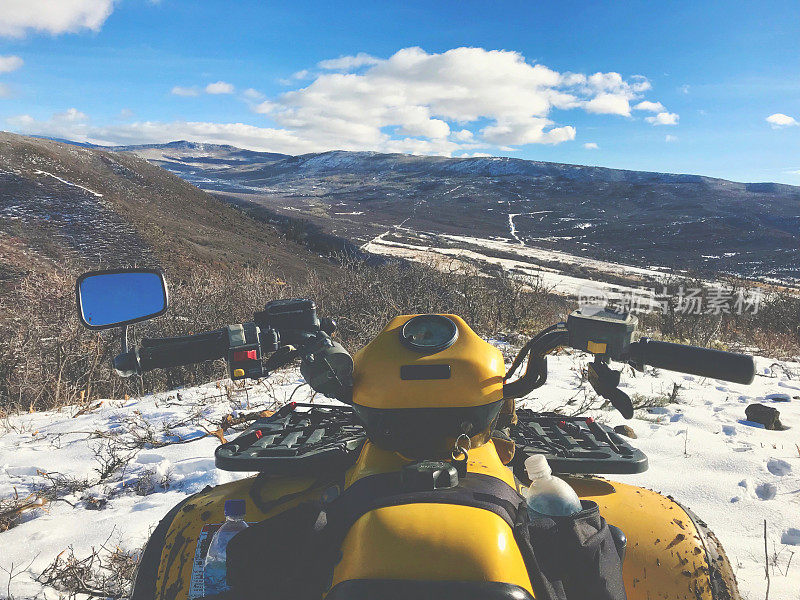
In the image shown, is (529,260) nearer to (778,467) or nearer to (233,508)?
(778,467)

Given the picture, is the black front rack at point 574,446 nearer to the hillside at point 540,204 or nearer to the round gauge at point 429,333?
the round gauge at point 429,333

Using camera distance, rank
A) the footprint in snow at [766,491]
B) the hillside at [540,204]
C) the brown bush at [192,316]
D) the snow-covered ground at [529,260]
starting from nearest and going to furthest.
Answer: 1. the footprint in snow at [766,491]
2. the brown bush at [192,316]
3. the snow-covered ground at [529,260]
4. the hillside at [540,204]

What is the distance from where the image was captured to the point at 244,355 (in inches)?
61.5

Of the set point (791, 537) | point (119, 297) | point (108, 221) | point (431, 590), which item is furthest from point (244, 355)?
point (108, 221)

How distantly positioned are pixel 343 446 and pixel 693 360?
1122 millimetres

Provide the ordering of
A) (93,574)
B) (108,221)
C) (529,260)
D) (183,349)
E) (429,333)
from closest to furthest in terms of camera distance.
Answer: (429,333)
(183,349)
(93,574)
(108,221)
(529,260)

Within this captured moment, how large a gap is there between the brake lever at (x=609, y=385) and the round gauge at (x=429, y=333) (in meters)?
0.40

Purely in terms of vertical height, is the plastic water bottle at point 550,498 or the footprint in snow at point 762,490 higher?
the plastic water bottle at point 550,498

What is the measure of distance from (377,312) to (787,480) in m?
5.52

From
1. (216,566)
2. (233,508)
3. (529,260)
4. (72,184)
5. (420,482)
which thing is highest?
(72,184)

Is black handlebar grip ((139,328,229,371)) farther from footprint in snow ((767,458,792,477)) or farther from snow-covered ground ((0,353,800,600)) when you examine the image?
footprint in snow ((767,458,792,477))

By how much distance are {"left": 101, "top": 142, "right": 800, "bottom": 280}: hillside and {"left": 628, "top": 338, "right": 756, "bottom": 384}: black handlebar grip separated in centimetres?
3884

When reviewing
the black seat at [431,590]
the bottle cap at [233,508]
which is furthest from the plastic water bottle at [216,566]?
the black seat at [431,590]

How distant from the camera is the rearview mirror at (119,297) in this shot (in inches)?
68.7
